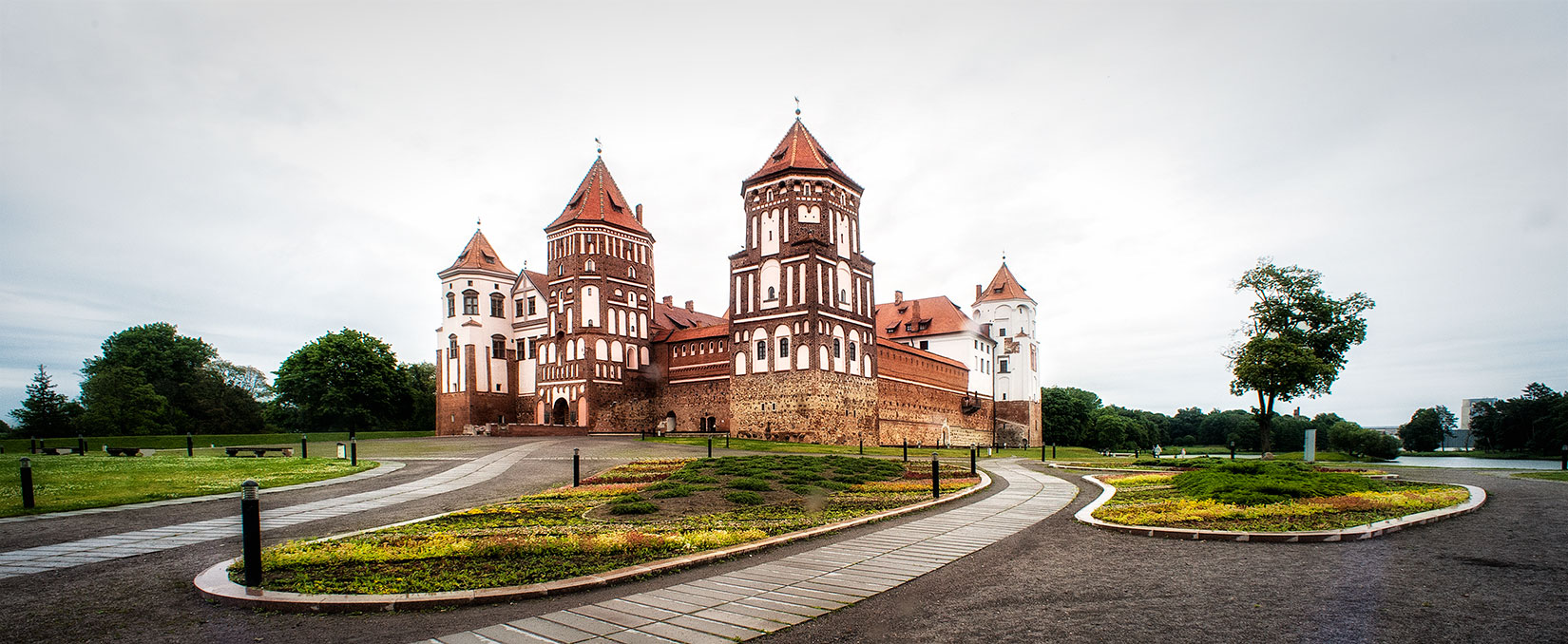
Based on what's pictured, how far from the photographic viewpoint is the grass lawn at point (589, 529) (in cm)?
723

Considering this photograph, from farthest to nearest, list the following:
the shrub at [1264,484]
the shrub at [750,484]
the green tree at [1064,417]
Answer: the green tree at [1064,417] → the shrub at [750,484] → the shrub at [1264,484]

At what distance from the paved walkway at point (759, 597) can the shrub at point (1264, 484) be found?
14.7 ft

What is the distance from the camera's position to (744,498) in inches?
527

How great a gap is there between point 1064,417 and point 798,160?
52689mm

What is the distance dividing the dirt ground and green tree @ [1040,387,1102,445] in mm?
75480

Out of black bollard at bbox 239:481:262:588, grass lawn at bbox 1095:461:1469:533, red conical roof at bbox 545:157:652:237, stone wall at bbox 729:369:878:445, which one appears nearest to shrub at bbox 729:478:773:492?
grass lawn at bbox 1095:461:1469:533

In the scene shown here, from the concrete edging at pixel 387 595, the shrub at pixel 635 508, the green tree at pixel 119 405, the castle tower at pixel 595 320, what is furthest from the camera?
the castle tower at pixel 595 320

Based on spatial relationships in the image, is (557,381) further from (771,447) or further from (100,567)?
(100,567)

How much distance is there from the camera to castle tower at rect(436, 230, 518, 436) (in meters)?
55.9

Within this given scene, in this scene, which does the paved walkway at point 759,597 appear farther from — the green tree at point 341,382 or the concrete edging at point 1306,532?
the green tree at point 341,382

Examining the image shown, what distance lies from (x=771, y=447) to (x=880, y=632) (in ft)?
98.6

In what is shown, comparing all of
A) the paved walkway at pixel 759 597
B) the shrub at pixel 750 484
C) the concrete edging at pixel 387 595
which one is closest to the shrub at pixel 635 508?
the shrub at pixel 750 484

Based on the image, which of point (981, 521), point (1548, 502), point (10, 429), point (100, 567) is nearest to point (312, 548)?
point (100, 567)

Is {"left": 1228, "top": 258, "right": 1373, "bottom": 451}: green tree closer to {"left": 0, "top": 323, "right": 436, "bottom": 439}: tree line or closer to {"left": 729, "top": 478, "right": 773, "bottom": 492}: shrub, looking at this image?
{"left": 729, "top": 478, "right": 773, "bottom": 492}: shrub
